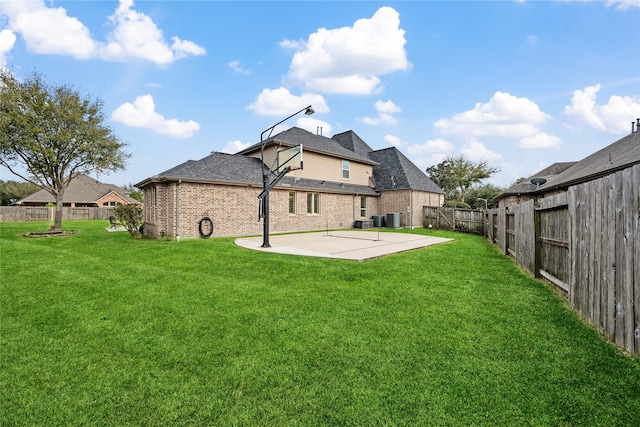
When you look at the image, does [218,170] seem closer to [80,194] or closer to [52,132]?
[52,132]

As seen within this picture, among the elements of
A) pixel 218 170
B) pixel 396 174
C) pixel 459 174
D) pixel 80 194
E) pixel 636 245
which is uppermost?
pixel 459 174

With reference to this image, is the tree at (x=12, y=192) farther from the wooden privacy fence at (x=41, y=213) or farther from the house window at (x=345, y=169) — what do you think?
the house window at (x=345, y=169)

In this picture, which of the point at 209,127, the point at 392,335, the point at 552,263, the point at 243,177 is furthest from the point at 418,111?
the point at 392,335

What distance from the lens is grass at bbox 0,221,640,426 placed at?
2.21 meters

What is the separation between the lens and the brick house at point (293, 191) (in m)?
13.4

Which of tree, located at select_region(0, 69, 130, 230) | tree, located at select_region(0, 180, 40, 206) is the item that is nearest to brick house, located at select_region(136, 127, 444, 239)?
tree, located at select_region(0, 69, 130, 230)

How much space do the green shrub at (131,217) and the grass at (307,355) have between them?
320 inches

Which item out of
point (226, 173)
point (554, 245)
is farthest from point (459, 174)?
point (554, 245)

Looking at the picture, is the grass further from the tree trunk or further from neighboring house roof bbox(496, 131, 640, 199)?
the tree trunk

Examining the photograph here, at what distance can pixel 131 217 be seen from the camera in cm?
1352

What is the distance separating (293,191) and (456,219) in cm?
1091

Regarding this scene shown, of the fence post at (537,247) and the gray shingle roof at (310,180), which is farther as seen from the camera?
the gray shingle roof at (310,180)

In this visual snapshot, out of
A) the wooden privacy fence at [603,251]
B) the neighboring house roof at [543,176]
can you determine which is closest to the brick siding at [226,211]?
the wooden privacy fence at [603,251]

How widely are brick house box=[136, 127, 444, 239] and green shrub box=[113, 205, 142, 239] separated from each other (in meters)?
0.73
